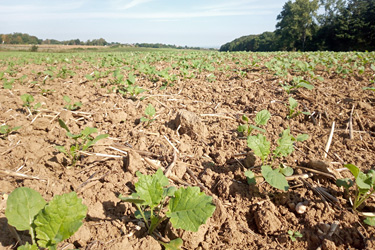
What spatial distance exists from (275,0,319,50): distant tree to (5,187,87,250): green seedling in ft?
181

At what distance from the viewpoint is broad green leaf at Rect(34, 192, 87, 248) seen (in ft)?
4.09

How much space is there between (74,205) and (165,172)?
865 mm

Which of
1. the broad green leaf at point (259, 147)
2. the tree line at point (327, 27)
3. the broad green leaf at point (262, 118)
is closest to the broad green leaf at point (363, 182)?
the broad green leaf at point (259, 147)

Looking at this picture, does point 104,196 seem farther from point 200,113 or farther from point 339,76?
point 339,76

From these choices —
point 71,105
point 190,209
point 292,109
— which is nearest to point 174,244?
point 190,209

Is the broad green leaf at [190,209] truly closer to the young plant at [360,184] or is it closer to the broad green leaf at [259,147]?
the broad green leaf at [259,147]

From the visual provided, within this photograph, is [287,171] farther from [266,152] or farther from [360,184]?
[360,184]

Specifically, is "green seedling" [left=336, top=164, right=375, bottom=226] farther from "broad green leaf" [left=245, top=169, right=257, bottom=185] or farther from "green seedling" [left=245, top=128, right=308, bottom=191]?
"broad green leaf" [left=245, top=169, right=257, bottom=185]

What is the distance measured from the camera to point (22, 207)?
4.35ft

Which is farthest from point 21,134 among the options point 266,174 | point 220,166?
point 266,174

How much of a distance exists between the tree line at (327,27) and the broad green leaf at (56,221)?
5002cm

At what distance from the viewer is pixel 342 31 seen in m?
41.5

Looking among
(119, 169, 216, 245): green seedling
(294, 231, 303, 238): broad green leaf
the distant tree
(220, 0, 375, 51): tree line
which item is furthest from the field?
the distant tree

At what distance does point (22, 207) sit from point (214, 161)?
1.57 metres
